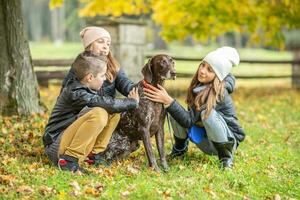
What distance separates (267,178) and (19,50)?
4372 mm

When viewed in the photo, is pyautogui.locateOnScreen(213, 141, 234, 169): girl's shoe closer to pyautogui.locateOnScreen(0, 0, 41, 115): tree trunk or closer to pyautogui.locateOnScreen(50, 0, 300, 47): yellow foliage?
pyautogui.locateOnScreen(0, 0, 41, 115): tree trunk

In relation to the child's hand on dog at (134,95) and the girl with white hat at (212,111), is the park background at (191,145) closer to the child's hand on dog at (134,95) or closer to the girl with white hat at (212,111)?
the girl with white hat at (212,111)

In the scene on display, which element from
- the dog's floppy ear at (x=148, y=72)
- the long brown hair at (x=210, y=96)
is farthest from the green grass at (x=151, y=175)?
the dog's floppy ear at (x=148, y=72)

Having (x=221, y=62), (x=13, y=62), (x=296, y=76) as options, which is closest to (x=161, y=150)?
(x=221, y=62)

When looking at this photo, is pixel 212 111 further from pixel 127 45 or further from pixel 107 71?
pixel 127 45

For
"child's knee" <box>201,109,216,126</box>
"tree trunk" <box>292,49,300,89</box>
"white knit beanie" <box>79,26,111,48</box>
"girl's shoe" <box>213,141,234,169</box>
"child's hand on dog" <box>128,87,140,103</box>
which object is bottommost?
"tree trunk" <box>292,49,300,89</box>

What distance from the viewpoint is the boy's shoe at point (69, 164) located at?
538 cm

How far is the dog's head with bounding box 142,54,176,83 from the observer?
532 centimetres

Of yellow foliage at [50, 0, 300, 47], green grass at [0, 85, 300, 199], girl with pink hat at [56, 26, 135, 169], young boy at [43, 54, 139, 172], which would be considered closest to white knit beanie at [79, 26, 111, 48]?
girl with pink hat at [56, 26, 135, 169]

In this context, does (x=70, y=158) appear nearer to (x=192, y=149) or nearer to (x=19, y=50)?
(x=192, y=149)

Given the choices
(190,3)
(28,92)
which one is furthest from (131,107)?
(190,3)

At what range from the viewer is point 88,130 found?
5.34 m

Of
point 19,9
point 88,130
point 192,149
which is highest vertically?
point 19,9

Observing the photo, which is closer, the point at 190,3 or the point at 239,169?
the point at 239,169
